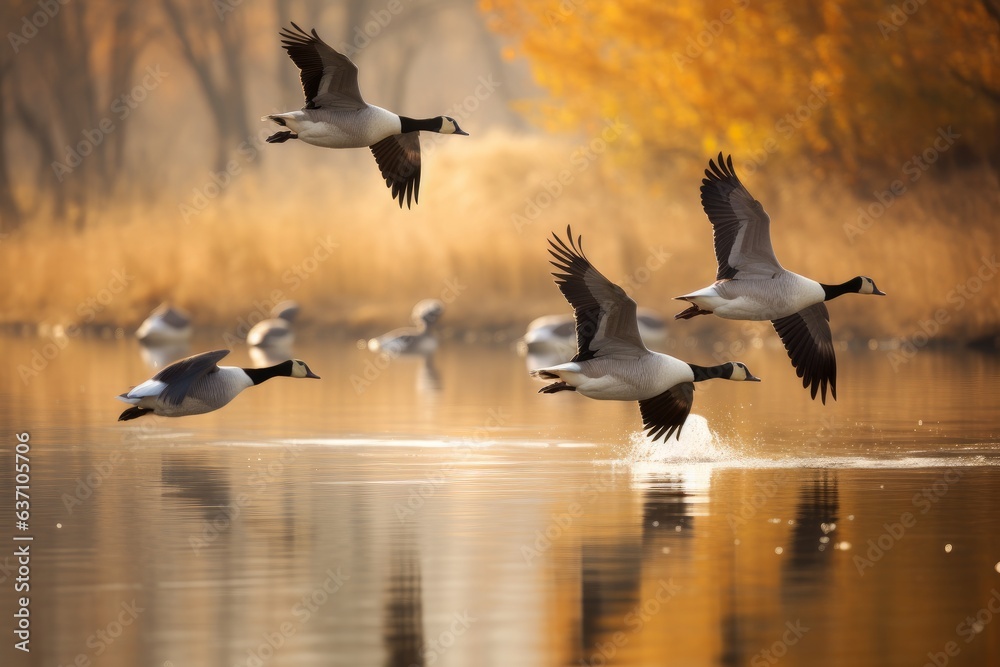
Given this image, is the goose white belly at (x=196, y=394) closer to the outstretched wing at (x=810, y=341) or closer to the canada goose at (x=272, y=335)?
the outstretched wing at (x=810, y=341)

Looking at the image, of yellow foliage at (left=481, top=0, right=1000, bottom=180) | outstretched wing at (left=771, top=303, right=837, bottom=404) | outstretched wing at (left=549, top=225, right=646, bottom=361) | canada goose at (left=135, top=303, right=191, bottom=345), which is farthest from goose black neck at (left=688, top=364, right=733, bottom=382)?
canada goose at (left=135, top=303, right=191, bottom=345)

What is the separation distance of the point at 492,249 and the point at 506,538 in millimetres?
27521

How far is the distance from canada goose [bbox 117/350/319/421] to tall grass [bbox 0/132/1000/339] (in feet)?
77.7

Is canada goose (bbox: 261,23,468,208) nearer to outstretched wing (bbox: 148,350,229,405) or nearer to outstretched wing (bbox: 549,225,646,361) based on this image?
outstretched wing (bbox: 549,225,646,361)

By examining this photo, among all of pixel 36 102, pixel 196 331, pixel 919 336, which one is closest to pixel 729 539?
pixel 919 336

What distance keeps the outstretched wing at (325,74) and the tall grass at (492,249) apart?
2347cm

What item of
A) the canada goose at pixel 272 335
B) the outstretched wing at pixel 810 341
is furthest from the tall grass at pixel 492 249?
the outstretched wing at pixel 810 341

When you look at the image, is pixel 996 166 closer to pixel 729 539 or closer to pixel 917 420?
pixel 917 420

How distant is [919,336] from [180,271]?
55.3 feet

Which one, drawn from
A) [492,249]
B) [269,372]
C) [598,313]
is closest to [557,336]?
[492,249]

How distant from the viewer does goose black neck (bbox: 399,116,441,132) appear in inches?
561

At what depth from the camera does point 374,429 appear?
20.0m

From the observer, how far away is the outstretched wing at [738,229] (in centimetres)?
1502

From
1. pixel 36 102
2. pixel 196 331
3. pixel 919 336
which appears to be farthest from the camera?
pixel 36 102
